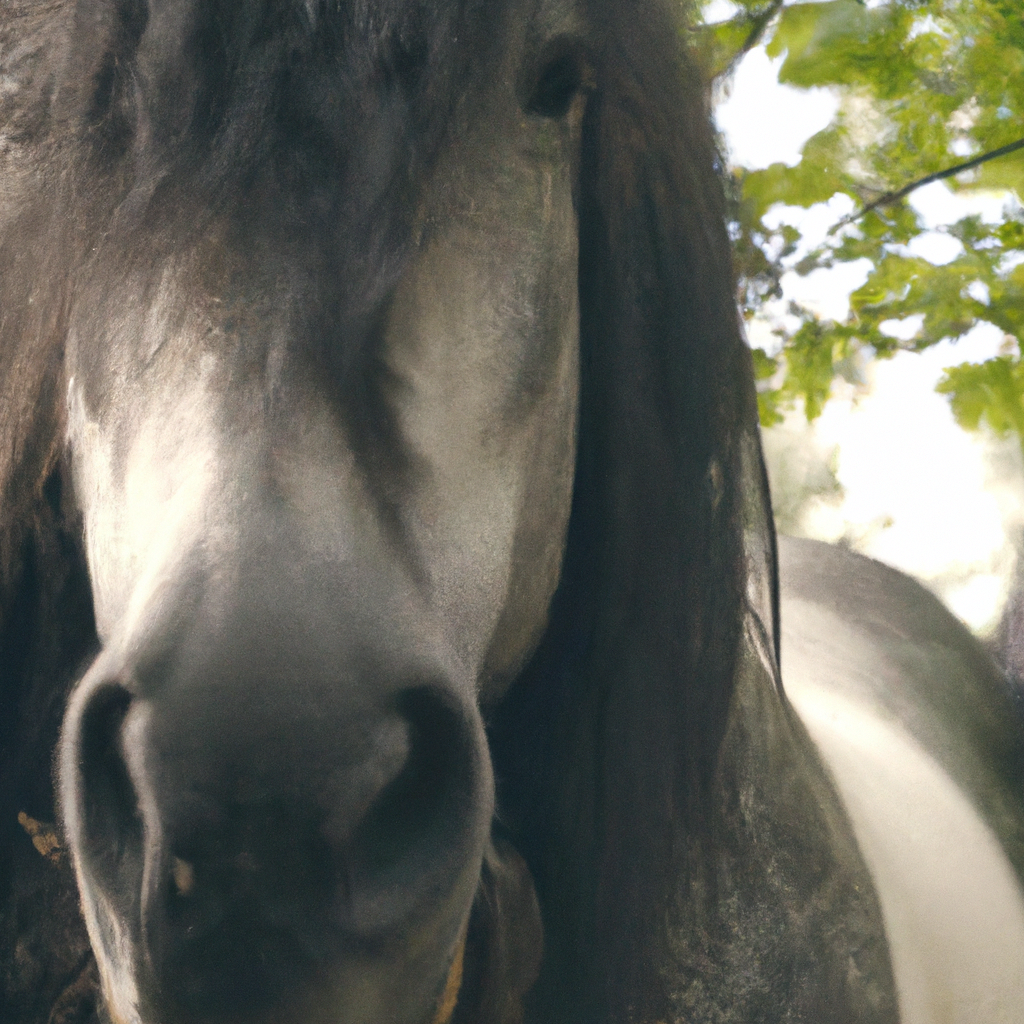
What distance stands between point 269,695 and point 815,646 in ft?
4.43

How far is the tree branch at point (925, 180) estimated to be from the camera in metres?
1.54

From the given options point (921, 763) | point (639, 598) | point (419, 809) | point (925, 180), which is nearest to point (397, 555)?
point (419, 809)

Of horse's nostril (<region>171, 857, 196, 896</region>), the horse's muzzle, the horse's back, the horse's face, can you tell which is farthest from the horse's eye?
the horse's back

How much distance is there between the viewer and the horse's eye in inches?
33.5

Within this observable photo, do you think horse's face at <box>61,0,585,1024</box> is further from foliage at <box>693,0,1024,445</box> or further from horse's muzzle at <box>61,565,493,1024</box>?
foliage at <box>693,0,1024,445</box>

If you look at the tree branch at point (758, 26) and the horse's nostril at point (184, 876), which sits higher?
the tree branch at point (758, 26)

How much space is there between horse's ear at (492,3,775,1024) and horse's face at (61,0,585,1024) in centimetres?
6

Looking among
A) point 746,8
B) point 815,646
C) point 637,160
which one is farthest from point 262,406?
point 815,646

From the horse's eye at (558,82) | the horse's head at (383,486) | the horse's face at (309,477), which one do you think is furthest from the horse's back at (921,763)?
the horse's eye at (558,82)

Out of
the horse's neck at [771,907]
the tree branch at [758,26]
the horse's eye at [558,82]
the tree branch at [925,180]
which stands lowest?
the horse's neck at [771,907]

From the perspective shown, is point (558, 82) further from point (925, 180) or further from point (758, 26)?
point (925, 180)

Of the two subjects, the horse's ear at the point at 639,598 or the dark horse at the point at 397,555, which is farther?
the horse's ear at the point at 639,598

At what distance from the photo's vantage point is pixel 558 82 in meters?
0.86

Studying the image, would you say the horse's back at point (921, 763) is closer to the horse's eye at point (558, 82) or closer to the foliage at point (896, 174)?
the foliage at point (896, 174)
